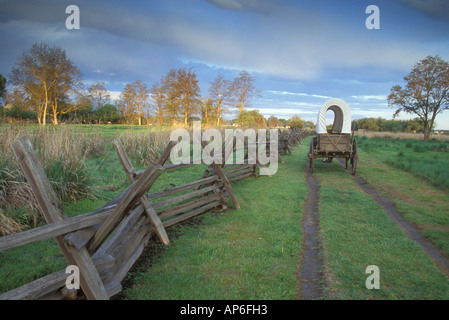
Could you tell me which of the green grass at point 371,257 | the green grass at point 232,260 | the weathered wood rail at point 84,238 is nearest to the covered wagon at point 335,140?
the green grass at point 371,257

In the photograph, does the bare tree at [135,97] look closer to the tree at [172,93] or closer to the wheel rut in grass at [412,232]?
the tree at [172,93]

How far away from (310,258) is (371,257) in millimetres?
899

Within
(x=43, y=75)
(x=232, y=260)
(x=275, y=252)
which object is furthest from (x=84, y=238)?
(x=43, y=75)

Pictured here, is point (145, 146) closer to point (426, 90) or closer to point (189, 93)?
point (189, 93)

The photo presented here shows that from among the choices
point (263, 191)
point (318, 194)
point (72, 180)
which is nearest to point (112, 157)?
point (72, 180)

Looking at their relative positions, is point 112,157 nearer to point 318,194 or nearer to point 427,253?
point 318,194

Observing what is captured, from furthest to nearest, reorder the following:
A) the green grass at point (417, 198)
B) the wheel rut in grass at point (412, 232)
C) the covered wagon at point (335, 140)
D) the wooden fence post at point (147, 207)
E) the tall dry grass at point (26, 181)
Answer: the covered wagon at point (335, 140)
the green grass at point (417, 198)
the tall dry grass at point (26, 181)
the wooden fence post at point (147, 207)
the wheel rut in grass at point (412, 232)

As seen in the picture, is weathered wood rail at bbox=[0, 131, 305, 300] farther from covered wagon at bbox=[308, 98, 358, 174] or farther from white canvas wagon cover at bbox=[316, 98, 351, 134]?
white canvas wagon cover at bbox=[316, 98, 351, 134]

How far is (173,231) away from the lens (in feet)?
16.2

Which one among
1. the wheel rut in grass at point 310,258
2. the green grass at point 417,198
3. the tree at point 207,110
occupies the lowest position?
the wheel rut in grass at point 310,258

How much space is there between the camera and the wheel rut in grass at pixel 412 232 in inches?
153

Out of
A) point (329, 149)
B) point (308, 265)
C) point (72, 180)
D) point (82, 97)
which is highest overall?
point (82, 97)

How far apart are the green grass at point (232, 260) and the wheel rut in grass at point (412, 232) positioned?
195 centimetres
